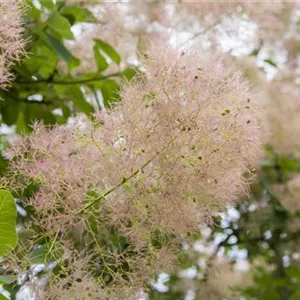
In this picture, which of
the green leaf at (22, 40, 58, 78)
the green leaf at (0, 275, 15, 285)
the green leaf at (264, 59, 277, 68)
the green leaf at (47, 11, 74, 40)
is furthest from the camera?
Result: the green leaf at (264, 59, 277, 68)

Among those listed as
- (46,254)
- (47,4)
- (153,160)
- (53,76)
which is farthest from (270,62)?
(46,254)

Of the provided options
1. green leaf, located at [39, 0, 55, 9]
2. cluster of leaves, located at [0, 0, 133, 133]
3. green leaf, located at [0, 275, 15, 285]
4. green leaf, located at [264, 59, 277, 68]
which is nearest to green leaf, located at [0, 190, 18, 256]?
green leaf, located at [0, 275, 15, 285]

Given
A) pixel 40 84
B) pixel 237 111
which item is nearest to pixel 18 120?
pixel 40 84

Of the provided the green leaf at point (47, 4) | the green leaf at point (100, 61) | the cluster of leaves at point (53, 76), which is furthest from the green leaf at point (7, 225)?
the green leaf at point (100, 61)

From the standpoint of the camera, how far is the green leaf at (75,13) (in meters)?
1.87

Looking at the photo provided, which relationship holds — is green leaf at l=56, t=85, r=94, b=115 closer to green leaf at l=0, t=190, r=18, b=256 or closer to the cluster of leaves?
the cluster of leaves

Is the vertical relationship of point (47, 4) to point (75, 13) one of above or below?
above

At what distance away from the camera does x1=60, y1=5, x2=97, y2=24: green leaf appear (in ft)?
6.13

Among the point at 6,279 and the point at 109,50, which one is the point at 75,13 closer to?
the point at 109,50

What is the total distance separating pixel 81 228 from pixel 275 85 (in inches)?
60.6

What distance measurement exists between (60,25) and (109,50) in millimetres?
248

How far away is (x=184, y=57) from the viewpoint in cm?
120

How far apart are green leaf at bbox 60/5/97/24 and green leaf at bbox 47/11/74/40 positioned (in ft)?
0.54

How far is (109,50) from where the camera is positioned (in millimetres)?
1898
